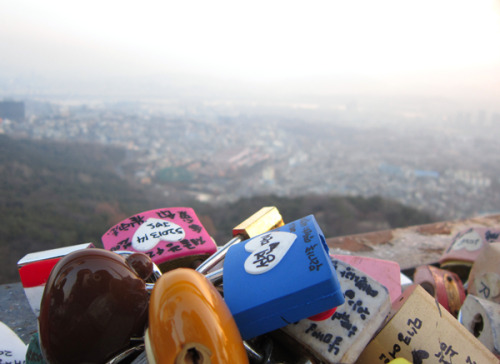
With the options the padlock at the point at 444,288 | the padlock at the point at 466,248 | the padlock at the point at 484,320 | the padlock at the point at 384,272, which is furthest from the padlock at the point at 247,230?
the padlock at the point at 466,248

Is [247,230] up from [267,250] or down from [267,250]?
down

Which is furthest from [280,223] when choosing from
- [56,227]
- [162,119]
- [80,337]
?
[162,119]

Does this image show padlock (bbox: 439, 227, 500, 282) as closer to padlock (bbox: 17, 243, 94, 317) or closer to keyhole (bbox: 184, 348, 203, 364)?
keyhole (bbox: 184, 348, 203, 364)

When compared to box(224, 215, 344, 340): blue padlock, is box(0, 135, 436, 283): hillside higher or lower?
lower

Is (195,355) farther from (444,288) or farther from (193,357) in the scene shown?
(444,288)

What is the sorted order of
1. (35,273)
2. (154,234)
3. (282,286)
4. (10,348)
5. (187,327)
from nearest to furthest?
(187,327), (282,286), (10,348), (35,273), (154,234)

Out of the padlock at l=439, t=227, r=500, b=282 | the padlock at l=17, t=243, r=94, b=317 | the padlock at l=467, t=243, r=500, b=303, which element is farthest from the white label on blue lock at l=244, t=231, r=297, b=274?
the padlock at l=439, t=227, r=500, b=282

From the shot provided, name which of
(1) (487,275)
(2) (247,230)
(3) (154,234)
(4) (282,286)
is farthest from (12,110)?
(1) (487,275)
